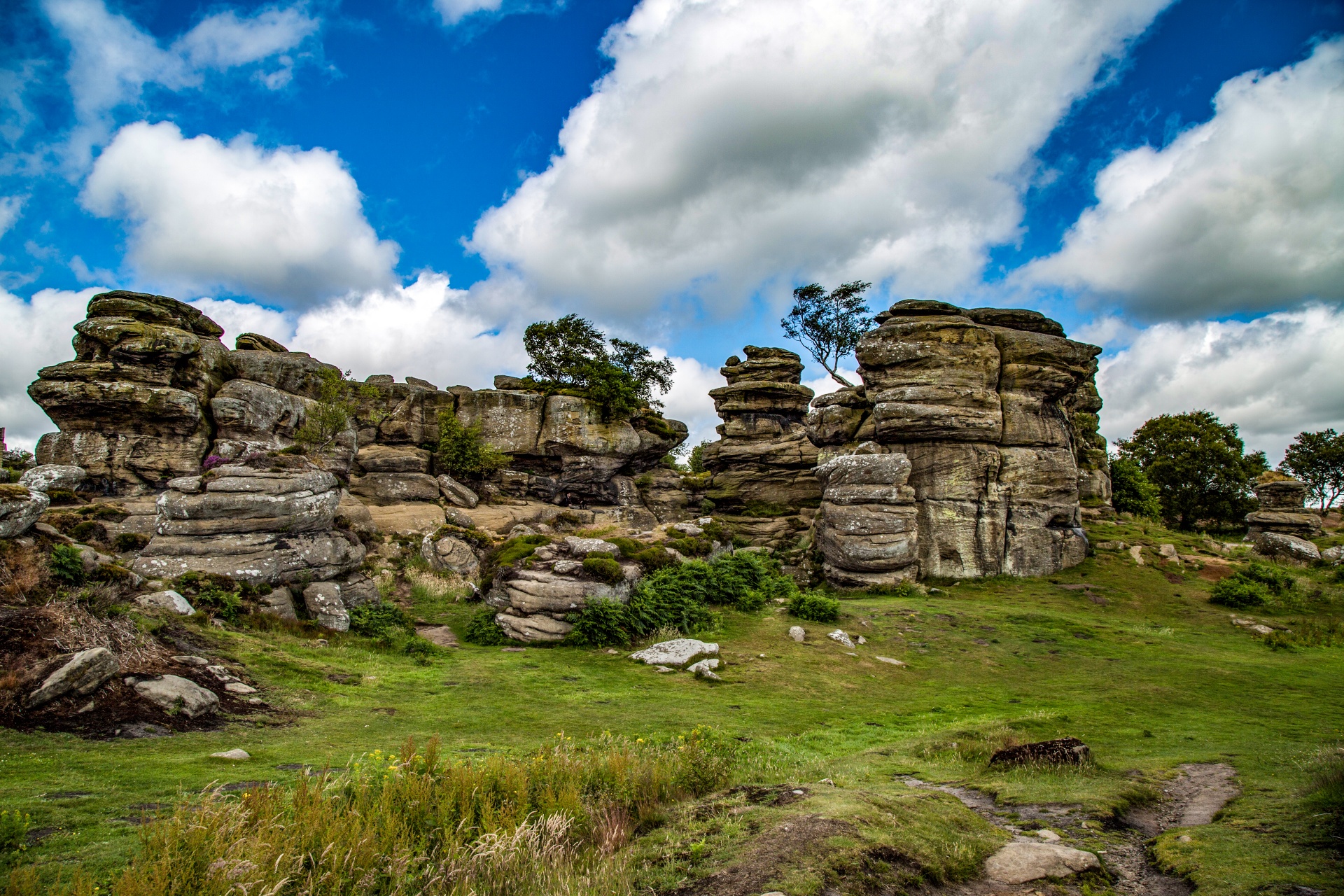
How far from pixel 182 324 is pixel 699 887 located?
49.2 metres

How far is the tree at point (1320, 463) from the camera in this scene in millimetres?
57938

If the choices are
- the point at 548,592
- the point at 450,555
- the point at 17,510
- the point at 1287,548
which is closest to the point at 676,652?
the point at 548,592

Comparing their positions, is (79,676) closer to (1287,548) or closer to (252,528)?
(252,528)

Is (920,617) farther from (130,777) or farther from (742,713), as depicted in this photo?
(130,777)

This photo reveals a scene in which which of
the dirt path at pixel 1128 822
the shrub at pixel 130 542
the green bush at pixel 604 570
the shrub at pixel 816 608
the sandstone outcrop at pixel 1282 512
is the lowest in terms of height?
the shrub at pixel 816 608

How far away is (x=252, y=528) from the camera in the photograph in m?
19.1

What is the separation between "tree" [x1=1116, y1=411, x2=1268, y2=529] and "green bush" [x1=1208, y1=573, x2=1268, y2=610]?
29.0m

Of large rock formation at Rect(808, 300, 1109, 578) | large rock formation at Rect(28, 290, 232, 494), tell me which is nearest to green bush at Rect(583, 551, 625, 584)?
large rock formation at Rect(808, 300, 1109, 578)

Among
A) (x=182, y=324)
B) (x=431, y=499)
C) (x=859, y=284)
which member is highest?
(x=859, y=284)

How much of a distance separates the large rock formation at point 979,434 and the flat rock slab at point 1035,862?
88.6ft

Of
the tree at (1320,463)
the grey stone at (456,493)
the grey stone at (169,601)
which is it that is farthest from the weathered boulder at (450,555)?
the tree at (1320,463)

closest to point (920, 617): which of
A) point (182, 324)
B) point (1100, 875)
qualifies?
point (1100, 875)

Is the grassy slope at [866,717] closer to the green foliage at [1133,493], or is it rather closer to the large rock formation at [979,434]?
the large rock formation at [979,434]

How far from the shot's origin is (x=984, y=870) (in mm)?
5234
